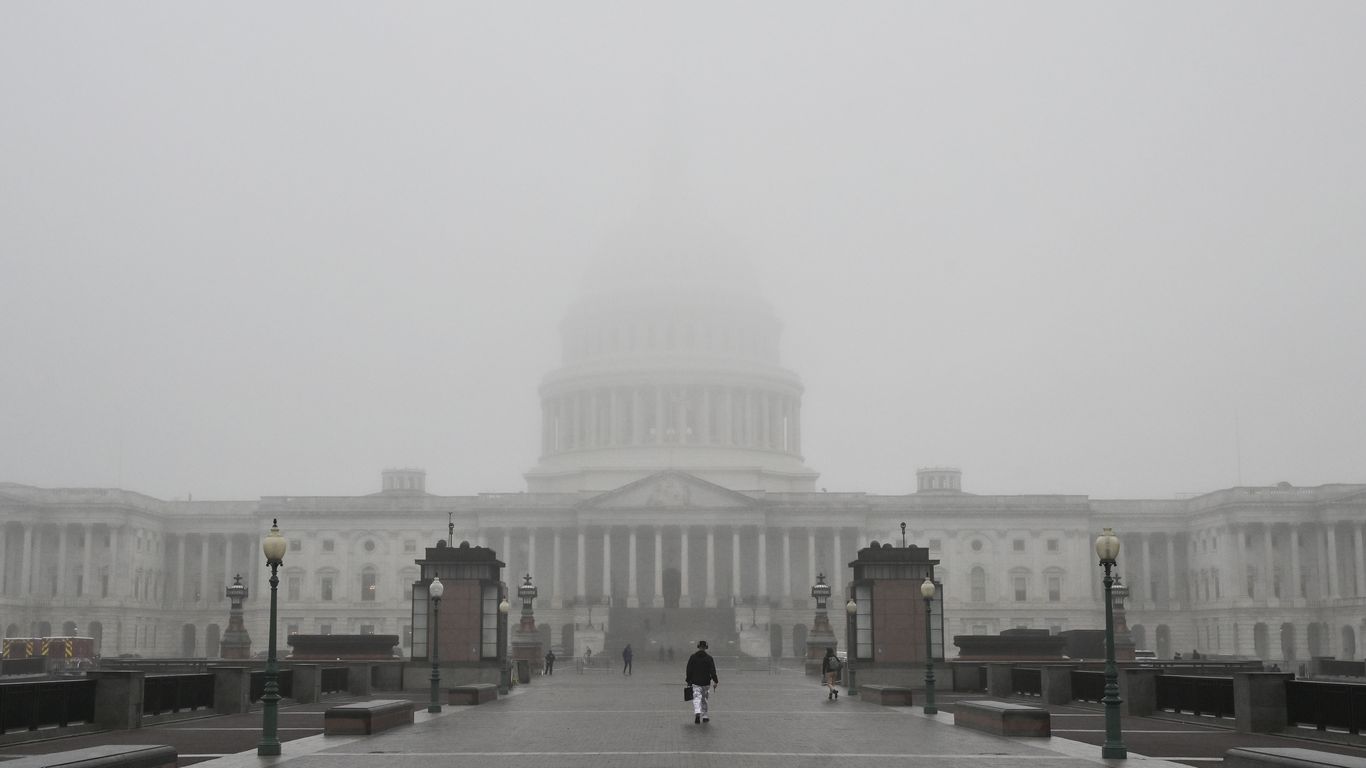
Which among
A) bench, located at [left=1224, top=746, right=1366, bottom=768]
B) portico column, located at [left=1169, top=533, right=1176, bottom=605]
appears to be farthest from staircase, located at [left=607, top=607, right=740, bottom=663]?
bench, located at [left=1224, top=746, right=1366, bottom=768]

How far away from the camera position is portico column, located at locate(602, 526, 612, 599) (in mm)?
127688

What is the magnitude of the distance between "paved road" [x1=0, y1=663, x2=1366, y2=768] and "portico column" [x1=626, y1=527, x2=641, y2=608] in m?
80.7

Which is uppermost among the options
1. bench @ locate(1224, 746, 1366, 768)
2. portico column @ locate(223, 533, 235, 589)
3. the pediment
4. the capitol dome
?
the capitol dome

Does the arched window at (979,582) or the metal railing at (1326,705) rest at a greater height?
the arched window at (979,582)

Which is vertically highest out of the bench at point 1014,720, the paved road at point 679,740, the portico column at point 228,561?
the portico column at point 228,561

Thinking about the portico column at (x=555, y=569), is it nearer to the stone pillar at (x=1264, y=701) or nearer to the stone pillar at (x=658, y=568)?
the stone pillar at (x=658, y=568)

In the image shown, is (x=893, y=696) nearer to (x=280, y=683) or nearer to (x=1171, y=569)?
(x=280, y=683)

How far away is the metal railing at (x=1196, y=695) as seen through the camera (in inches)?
1436

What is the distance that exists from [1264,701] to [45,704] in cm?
2497

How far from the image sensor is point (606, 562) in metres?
128

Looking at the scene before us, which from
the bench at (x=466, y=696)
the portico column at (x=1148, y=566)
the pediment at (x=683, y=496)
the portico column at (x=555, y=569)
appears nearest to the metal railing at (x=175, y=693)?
the bench at (x=466, y=696)

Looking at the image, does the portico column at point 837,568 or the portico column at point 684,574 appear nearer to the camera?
the portico column at point 684,574

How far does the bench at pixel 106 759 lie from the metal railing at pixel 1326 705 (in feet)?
70.6

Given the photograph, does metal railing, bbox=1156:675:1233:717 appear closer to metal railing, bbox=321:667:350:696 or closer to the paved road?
the paved road
